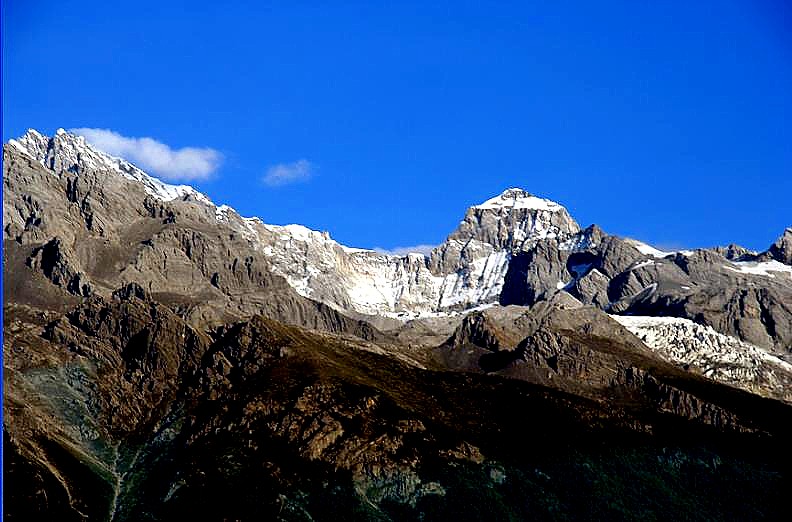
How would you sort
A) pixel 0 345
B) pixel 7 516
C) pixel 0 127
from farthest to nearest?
1. pixel 7 516
2. pixel 0 345
3. pixel 0 127

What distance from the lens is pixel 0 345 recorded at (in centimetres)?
4688

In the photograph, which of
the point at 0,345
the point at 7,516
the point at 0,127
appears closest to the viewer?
the point at 0,127

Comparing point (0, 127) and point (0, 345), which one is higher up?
point (0, 127)

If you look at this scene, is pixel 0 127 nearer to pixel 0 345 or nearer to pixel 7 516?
pixel 0 345

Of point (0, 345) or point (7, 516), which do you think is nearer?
point (0, 345)

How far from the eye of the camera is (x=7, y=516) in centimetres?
19900

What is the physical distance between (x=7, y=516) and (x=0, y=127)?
178 m

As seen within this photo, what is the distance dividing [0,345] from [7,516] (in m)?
166

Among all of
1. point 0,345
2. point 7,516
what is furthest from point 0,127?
point 7,516

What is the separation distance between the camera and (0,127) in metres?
37.6

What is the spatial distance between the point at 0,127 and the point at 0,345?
41.6ft

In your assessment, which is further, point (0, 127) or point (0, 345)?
point (0, 345)

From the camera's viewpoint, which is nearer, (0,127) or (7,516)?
(0,127)
